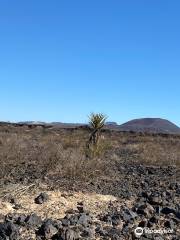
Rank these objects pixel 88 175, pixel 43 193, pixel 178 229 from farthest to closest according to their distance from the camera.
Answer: pixel 88 175 → pixel 43 193 → pixel 178 229

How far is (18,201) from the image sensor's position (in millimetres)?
9578

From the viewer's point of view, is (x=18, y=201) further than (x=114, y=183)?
No

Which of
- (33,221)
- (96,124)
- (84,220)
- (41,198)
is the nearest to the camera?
(33,221)

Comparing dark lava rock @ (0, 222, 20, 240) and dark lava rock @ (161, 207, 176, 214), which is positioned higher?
dark lava rock @ (161, 207, 176, 214)

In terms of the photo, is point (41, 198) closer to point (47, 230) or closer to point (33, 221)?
point (33, 221)

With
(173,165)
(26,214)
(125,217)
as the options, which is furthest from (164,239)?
(173,165)

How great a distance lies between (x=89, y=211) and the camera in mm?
9250

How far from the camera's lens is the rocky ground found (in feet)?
25.2

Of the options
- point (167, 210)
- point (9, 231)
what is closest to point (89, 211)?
point (167, 210)

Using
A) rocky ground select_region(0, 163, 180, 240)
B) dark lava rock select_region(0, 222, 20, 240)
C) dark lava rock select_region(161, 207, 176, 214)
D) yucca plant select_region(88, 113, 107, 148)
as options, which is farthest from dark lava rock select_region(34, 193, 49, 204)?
yucca plant select_region(88, 113, 107, 148)

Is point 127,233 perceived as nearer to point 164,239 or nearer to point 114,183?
point 164,239

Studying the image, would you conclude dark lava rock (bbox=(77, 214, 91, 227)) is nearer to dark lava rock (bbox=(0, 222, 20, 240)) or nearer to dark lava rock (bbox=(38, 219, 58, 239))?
dark lava rock (bbox=(38, 219, 58, 239))

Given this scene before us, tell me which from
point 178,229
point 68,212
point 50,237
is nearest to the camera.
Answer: point 50,237

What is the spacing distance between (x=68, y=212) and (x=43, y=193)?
110 centimetres
